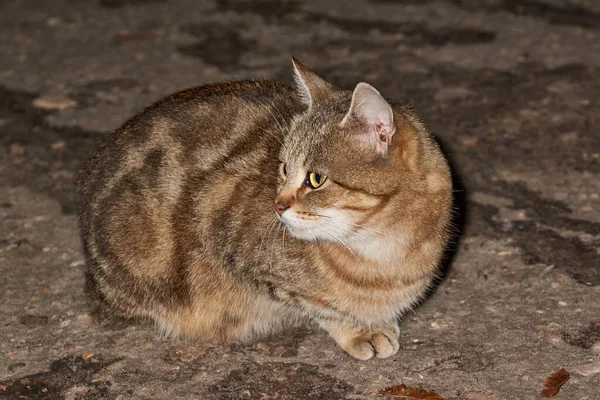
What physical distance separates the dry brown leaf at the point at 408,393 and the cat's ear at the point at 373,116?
1047 millimetres

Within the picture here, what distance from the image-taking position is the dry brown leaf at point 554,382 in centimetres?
379

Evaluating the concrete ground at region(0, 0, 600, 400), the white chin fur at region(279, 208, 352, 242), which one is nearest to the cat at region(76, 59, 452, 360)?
the white chin fur at region(279, 208, 352, 242)

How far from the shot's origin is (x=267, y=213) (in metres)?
4.15

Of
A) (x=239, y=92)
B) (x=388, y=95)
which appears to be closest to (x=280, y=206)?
(x=239, y=92)

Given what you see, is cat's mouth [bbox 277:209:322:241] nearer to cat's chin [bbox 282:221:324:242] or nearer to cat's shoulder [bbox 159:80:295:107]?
cat's chin [bbox 282:221:324:242]

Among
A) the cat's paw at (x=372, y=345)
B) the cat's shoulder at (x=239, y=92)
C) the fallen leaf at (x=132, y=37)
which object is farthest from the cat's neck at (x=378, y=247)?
the fallen leaf at (x=132, y=37)

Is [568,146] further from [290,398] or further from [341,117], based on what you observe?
[290,398]

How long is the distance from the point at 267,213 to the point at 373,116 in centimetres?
75

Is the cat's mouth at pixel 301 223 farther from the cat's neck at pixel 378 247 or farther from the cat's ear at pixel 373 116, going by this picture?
the cat's ear at pixel 373 116

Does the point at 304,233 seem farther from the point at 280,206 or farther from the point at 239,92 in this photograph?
the point at 239,92

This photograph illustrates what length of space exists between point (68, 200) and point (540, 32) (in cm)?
452

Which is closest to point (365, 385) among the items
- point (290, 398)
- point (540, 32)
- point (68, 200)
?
point (290, 398)

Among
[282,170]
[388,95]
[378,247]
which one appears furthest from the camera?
[388,95]

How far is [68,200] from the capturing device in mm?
→ 5770
